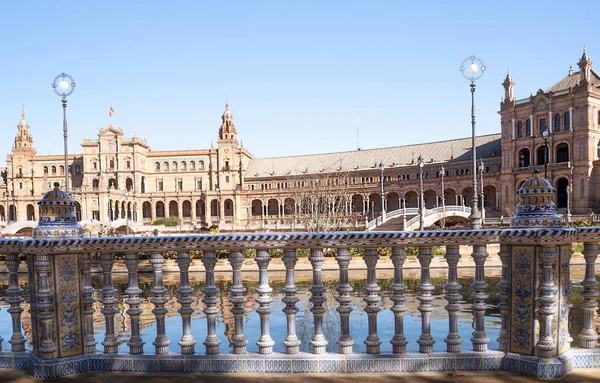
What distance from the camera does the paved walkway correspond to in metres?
4.16

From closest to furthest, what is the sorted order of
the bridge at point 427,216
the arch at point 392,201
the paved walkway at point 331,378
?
the paved walkway at point 331,378 → the bridge at point 427,216 → the arch at point 392,201

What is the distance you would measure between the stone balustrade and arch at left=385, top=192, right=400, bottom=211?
7081 cm

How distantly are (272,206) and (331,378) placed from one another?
267 feet

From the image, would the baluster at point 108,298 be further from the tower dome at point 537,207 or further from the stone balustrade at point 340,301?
the tower dome at point 537,207

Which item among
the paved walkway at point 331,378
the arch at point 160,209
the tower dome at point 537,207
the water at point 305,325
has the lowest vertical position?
the arch at point 160,209

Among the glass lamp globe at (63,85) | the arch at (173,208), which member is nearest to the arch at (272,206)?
the arch at (173,208)

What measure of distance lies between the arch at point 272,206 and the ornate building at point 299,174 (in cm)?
27

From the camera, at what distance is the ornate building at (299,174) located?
53188 millimetres

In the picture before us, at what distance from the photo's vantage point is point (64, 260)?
455 centimetres

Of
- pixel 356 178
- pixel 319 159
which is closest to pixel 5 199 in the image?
pixel 319 159

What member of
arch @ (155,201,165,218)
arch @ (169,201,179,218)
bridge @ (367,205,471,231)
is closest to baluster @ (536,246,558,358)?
bridge @ (367,205,471,231)

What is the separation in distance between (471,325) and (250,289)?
7.05m

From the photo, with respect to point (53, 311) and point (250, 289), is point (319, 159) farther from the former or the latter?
point (53, 311)

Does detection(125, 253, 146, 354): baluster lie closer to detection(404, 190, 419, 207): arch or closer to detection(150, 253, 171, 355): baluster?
detection(150, 253, 171, 355): baluster
